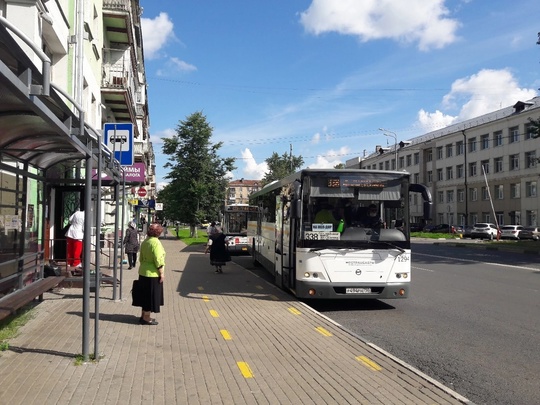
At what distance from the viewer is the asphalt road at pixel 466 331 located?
227 inches

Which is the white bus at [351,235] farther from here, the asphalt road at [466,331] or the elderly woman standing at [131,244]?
the elderly woman standing at [131,244]

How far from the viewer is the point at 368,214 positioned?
34.6 feet

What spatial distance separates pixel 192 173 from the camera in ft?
138

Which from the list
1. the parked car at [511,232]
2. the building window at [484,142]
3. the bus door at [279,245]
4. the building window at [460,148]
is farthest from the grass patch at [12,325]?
the building window at [460,148]

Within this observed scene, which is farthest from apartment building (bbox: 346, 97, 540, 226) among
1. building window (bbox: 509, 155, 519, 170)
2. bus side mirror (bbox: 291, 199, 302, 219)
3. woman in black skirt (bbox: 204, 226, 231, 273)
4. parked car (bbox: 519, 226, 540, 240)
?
bus side mirror (bbox: 291, 199, 302, 219)

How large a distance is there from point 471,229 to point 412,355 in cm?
5215

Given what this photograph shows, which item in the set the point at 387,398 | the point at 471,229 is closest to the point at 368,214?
the point at 387,398

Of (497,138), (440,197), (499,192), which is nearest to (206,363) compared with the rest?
(499,192)

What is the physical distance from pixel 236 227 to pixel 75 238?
13.4m

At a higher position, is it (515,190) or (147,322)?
(515,190)

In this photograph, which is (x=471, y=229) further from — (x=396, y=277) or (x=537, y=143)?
(x=396, y=277)

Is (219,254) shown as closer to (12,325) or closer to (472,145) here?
(12,325)

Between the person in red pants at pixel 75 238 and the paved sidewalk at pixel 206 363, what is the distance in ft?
8.96

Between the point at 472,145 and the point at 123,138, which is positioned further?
the point at 472,145
